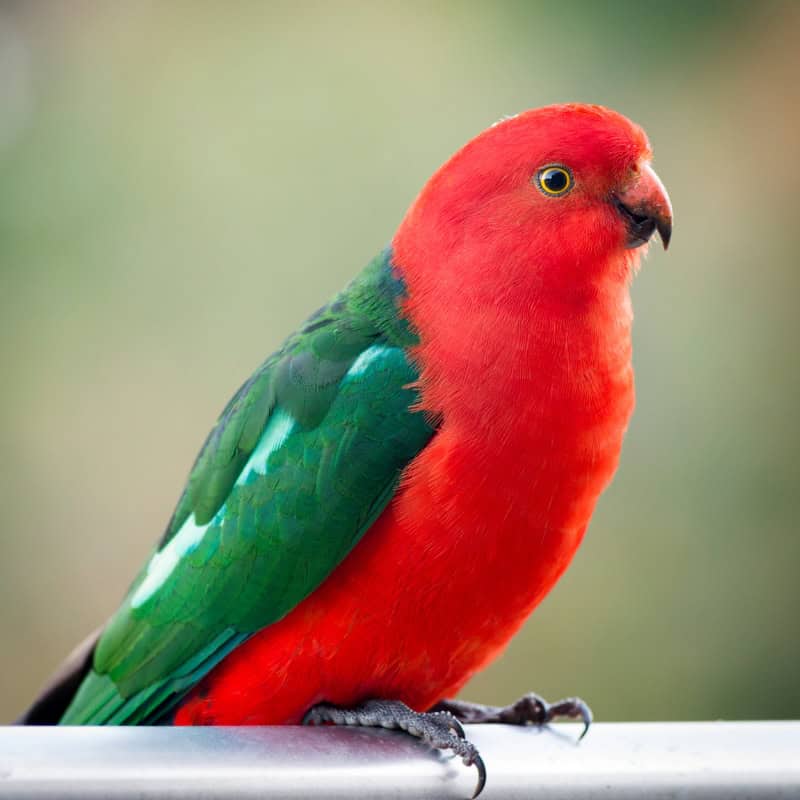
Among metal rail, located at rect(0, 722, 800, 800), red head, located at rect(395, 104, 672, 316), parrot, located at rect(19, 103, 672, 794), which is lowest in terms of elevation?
metal rail, located at rect(0, 722, 800, 800)

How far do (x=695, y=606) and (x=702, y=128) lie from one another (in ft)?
4.67

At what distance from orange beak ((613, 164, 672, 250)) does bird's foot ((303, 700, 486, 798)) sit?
600 mm

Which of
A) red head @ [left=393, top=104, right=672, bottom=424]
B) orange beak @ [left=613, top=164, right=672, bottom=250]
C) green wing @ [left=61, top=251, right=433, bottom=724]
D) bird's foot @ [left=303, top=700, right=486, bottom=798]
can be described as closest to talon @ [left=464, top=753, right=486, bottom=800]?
bird's foot @ [left=303, top=700, right=486, bottom=798]

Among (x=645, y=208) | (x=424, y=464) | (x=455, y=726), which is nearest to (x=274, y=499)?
(x=424, y=464)

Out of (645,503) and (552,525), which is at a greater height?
(645,503)

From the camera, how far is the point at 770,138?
3312mm

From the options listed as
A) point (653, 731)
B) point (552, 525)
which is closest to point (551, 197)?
point (552, 525)

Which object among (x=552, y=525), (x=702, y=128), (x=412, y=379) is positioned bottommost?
(x=552, y=525)

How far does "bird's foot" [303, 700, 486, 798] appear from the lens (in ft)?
3.49

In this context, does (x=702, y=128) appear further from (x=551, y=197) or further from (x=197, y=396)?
→ (x=551, y=197)

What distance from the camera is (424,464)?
4.02 ft

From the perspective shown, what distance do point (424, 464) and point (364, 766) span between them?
14.5 inches

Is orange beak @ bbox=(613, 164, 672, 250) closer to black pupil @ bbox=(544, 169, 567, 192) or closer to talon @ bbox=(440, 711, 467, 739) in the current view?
black pupil @ bbox=(544, 169, 567, 192)

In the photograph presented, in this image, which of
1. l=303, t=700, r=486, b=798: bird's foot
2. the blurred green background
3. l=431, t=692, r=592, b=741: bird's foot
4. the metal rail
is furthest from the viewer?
the blurred green background
